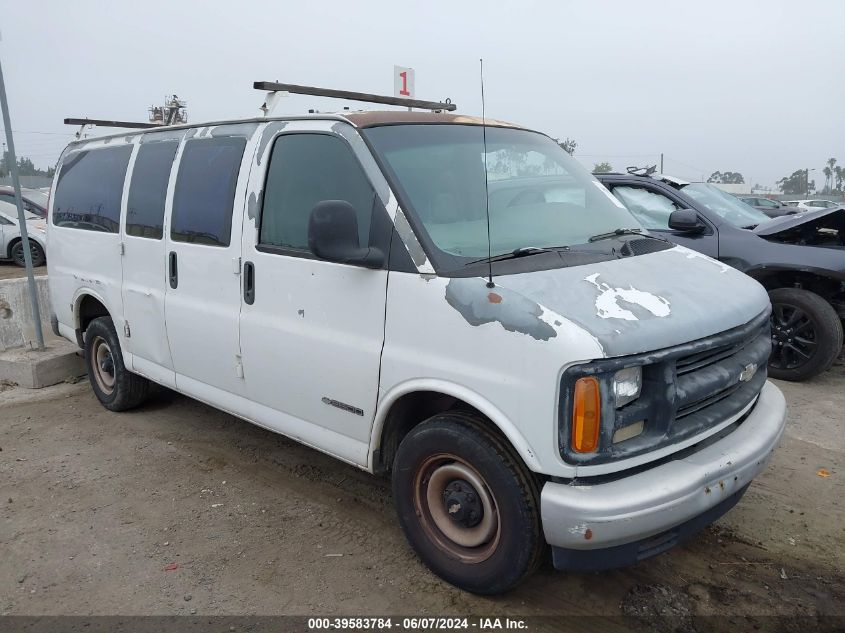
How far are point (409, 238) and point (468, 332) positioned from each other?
527 millimetres

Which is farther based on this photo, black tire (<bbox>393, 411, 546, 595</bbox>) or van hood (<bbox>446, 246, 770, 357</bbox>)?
black tire (<bbox>393, 411, 546, 595</bbox>)

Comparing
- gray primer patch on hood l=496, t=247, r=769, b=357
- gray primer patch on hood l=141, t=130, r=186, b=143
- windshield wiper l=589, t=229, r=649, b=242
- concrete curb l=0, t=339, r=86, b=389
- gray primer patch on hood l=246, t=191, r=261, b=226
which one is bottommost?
concrete curb l=0, t=339, r=86, b=389

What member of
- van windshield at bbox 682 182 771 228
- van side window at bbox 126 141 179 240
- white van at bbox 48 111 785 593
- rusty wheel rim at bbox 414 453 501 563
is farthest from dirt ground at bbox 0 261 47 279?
rusty wheel rim at bbox 414 453 501 563

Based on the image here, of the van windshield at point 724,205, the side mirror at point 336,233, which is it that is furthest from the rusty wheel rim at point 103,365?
the van windshield at point 724,205

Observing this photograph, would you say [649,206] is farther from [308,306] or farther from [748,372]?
[308,306]

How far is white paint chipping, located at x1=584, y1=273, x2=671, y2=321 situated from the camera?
259 centimetres

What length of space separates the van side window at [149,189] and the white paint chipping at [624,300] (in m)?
2.95

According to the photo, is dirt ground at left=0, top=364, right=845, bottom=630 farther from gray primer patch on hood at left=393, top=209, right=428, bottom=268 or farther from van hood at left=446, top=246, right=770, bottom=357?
gray primer patch on hood at left=393, top=209, right=428, bottom=268

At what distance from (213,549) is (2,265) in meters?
14.3

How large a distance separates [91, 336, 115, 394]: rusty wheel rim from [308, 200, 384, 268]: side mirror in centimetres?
328

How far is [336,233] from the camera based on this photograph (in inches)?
113

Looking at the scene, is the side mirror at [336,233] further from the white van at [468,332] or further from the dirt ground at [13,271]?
the dirt ground at [13,271]

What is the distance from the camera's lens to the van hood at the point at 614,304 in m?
2.51

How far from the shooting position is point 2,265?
14930 mm
